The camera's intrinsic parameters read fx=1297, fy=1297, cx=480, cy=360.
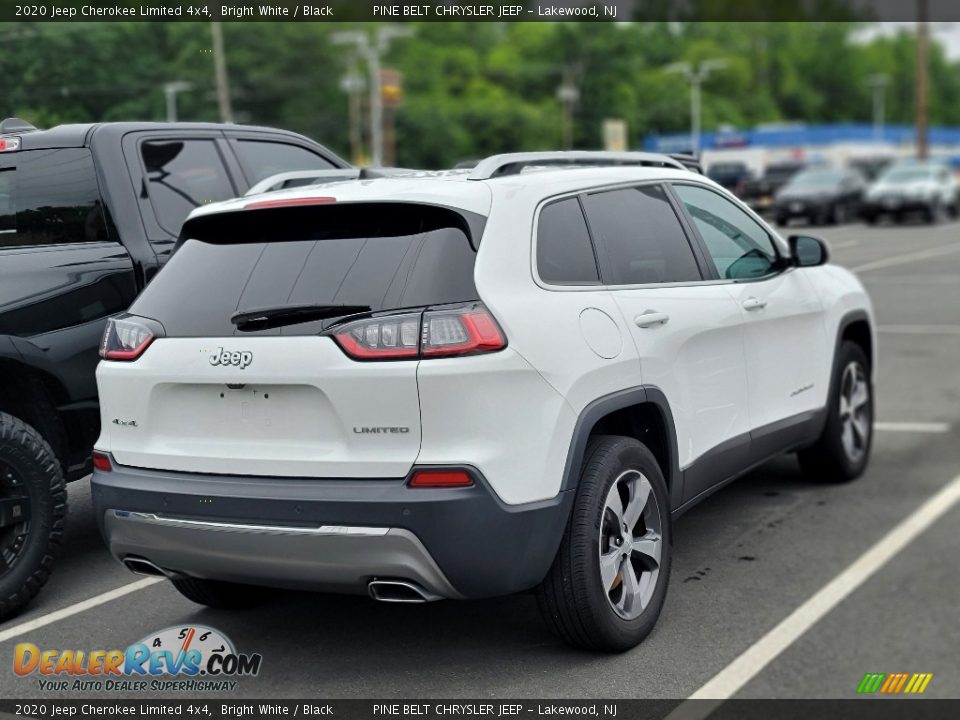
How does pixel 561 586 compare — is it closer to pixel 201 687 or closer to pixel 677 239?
pixel 201 687

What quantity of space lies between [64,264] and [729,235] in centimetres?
297

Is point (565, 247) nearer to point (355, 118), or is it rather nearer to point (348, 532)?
point (348, 532)

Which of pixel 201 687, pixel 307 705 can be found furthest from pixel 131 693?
pixel 307 705

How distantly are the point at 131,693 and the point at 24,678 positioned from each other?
0.46 metres

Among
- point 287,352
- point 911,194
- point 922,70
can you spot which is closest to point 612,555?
point 287,352

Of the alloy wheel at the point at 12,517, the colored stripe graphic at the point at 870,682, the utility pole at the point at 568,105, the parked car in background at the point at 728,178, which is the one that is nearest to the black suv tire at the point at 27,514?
the alloy wheel at the point at 12,517

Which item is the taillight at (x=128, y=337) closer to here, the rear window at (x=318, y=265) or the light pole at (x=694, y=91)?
the rear window at (x=318, y=265)

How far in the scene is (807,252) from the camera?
643 cm

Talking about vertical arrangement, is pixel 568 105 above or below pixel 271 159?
above

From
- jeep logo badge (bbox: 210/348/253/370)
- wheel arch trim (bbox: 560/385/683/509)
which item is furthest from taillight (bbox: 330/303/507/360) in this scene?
wheel arch trim (bbox: 560/385/683/509)

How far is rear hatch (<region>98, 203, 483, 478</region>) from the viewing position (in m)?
4.08

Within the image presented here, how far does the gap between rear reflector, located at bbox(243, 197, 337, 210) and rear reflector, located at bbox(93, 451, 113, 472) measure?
1023mm

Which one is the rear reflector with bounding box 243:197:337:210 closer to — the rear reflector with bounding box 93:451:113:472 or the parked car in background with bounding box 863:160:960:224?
the rear reflector with bounding box 93:451:113:472

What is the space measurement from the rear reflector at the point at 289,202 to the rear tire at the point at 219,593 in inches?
60.0
